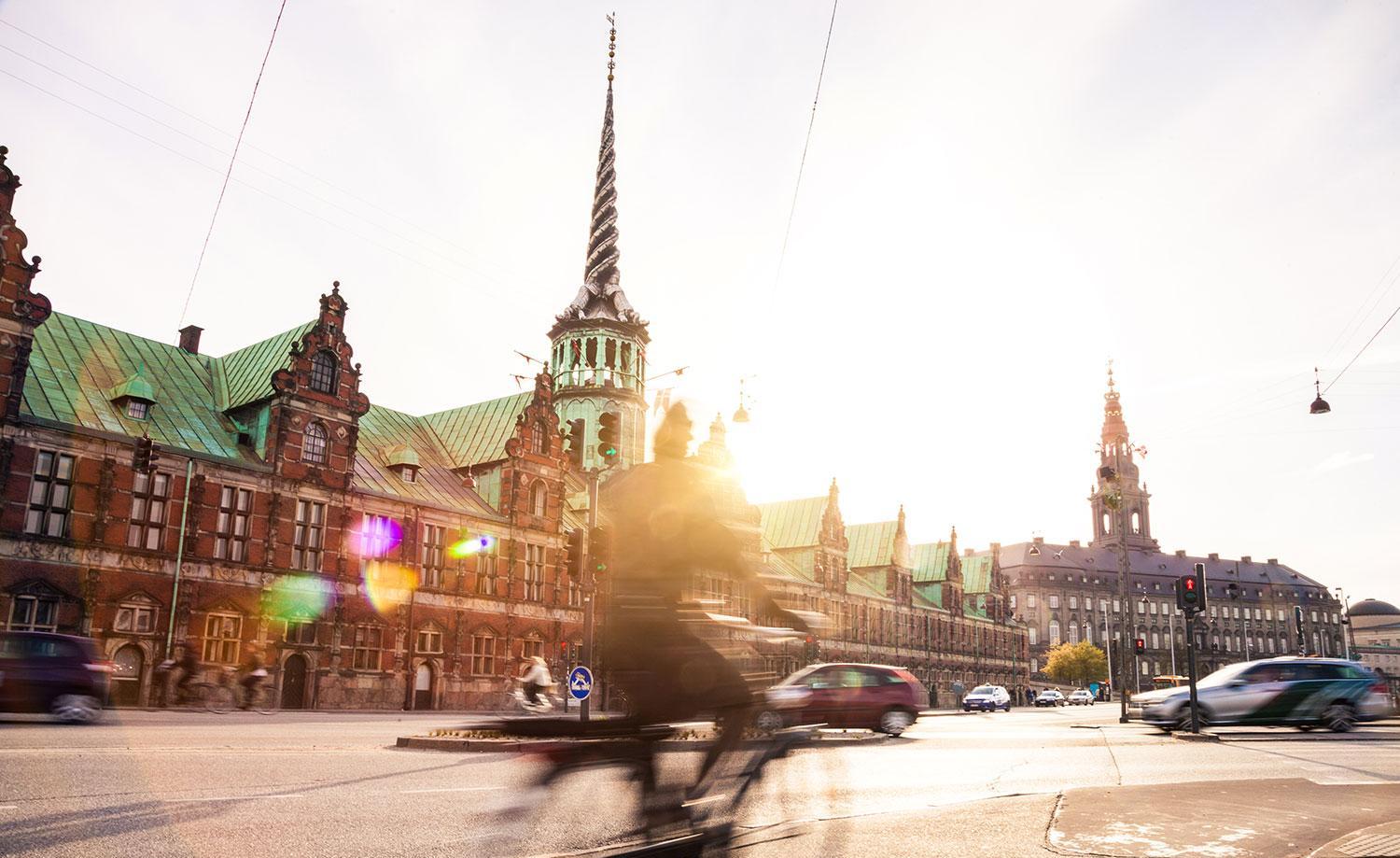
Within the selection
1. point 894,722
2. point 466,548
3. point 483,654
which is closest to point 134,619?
point 466,548

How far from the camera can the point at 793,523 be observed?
77.2 m

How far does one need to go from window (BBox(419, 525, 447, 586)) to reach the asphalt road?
90.9 ft

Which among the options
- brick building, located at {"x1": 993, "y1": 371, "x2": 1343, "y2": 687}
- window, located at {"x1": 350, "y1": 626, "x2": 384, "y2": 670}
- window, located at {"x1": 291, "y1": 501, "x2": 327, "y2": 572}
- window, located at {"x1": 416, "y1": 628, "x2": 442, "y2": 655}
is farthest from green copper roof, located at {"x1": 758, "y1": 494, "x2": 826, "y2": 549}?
brick building, located at {"x1": 993, "y1": 371, "x2": 1343, "y2": 687}

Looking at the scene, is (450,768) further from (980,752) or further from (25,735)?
(980,752)

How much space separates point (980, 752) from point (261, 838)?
1264 centimetres

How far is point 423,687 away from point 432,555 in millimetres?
5567

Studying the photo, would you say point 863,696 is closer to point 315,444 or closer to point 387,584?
point 387,584

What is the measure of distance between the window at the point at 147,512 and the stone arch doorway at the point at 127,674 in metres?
3.39

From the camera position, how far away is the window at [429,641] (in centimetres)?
4106

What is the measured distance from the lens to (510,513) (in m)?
47.0

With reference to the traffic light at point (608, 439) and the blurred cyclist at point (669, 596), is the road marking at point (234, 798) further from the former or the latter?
the traffic light at point (608, 439)

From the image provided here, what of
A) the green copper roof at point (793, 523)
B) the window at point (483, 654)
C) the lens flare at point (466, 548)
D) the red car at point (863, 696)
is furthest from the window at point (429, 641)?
the green copper roof at point (793, 523)

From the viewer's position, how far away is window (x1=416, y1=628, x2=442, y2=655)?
41.1 meters

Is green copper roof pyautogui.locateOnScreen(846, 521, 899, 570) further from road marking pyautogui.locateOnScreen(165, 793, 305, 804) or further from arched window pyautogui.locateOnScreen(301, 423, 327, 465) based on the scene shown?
road marking pyautogui.locateOnScreen(165, 793, 305, 804)
